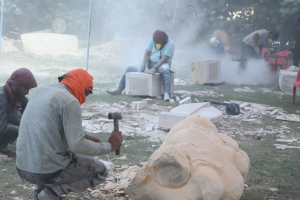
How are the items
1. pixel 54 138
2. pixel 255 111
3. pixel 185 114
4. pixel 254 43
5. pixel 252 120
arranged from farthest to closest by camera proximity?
pixel 254 43 < pixel 255 111 < pixel 252 120 < pixel 185 114 < pixel 54 138

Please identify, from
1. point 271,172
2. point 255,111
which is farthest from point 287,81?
point 271,172

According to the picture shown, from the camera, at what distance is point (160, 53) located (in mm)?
7578

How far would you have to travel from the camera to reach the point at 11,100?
130 inches

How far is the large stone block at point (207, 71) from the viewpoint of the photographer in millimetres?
10609

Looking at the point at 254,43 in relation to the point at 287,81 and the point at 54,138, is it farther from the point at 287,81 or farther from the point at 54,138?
the point at 54,138

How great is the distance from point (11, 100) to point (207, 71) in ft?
27.1

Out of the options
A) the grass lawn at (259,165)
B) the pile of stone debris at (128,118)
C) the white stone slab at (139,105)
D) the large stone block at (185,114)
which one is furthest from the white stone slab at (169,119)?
the white stone slab at (139,105)

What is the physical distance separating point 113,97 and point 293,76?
615 centimetres

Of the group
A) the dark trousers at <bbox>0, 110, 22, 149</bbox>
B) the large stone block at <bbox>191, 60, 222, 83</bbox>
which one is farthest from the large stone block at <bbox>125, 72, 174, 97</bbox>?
the dark trousers at <bbox>0, 110, 22, 149</bbox>

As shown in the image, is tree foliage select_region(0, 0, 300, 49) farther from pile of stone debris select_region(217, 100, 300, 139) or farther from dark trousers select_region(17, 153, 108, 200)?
dark trousers select_region(17, 153, 108, 200)

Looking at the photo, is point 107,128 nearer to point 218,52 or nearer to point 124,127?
point 124,127

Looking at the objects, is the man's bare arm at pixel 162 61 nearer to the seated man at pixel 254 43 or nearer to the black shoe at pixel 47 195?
the seated man at pixel 254 43

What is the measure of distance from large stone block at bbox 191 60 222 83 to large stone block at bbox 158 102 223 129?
551cm

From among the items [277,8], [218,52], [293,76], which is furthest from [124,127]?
[277,8]
